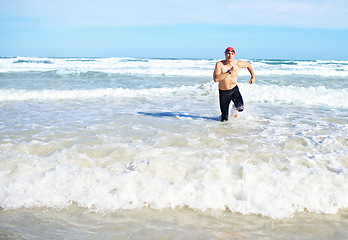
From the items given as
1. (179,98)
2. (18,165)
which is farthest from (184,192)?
(179,98)

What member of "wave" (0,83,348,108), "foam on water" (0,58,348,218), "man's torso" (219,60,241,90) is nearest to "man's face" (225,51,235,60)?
"man's torso" (219,60,241,90)

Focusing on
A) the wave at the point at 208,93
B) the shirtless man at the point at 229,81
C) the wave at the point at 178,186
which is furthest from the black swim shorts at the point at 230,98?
the wave at the point at 208,93

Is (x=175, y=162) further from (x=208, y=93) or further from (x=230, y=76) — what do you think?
(x=208, y=93)

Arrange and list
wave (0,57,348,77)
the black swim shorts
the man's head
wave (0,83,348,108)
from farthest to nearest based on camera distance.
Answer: wave (0,57,348,77), wave (0,83,348,108), the black swim shorts, the man's head

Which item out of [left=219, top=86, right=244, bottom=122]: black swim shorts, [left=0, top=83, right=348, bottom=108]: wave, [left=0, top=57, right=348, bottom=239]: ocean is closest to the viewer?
[left=0, top=57, right=348, bottom=239]: ocean

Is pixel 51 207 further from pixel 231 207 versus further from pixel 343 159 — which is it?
pixel 343 159

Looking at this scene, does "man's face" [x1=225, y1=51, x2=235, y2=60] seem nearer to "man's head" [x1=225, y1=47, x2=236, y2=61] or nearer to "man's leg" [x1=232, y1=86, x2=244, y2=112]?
"man's head" [x1=225, y1=47, x2=236, y2=61]

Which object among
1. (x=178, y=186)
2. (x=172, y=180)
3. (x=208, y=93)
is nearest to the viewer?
(x=178, y=186)

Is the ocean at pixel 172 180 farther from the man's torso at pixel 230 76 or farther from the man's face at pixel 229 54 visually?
the man's face at pixel 229 54

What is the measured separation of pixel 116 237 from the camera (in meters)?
2.67

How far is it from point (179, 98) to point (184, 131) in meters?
5.29

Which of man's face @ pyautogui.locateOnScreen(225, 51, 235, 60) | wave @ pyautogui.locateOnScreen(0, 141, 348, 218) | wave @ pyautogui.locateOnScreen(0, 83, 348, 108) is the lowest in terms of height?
wave @ pyautogui.locateOnScreen(0, 141, 348, 218)

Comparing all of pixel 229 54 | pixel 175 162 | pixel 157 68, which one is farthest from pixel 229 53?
pixel 157 68

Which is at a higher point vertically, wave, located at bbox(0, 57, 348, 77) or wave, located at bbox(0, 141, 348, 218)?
wave, located at bbox(0, 57, 348, 77)
